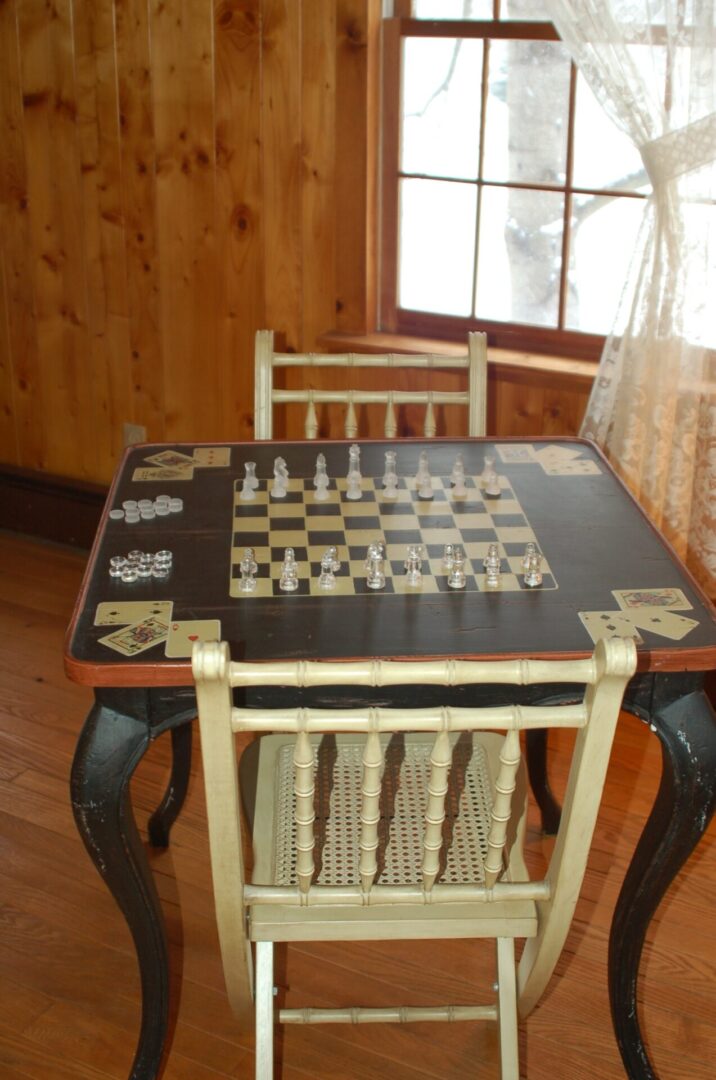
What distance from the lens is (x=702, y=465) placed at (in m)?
2.79

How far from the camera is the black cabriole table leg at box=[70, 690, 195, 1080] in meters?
1.68

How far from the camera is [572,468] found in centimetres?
238

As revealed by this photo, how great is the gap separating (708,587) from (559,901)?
4.82 feet

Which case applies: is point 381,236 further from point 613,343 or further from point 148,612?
point 148,612

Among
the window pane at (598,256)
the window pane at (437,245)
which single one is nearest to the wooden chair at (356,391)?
the window pane at (598,256)

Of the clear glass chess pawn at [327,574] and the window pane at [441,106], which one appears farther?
the window pane at [441,106]

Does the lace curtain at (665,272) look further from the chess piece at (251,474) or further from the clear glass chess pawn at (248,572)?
the clear glass chess pawn at (248,572)

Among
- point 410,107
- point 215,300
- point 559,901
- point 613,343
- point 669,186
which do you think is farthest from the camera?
point 215,300

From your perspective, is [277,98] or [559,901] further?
[277,98]

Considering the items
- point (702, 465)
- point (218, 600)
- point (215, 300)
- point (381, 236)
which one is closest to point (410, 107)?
point (381, 236)

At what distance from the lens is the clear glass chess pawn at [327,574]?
190 centimetres

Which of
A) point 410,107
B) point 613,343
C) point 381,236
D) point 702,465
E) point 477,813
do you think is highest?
point 410,107

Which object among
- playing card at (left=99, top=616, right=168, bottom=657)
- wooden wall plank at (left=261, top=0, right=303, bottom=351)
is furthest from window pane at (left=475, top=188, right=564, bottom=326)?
playing card at (left=99, top=616, right=168, bottom=657)

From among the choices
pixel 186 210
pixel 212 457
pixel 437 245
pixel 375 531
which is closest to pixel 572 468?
pixel 375 531
